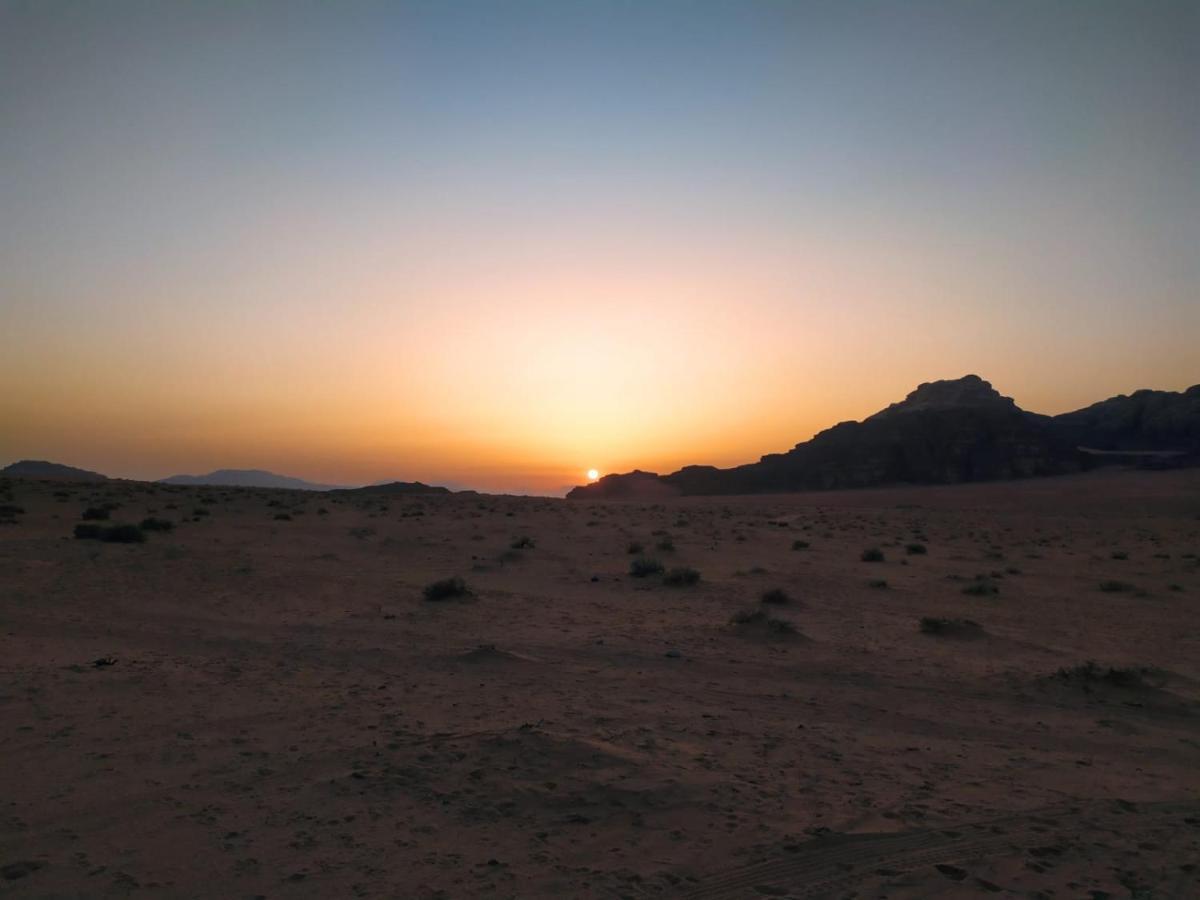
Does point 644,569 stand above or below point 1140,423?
below

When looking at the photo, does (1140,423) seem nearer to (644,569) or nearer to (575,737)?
(644,569)

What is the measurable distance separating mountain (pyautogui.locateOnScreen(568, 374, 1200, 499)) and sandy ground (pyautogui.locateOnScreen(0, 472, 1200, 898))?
276 ft

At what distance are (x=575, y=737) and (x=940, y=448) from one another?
4285 inches

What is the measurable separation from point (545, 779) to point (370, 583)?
12.1 m

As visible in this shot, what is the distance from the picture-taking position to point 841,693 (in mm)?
10812

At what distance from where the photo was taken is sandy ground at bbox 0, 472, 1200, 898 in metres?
5.95

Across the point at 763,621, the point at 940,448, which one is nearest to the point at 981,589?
the point at 763,621

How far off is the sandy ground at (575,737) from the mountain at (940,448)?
84.1 m

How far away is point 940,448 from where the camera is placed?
10669 centimetres

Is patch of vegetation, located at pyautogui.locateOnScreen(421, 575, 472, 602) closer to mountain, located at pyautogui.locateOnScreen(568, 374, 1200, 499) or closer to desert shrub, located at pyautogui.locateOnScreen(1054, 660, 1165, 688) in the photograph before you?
desert shrub, located at pyautogui.locateOnScreen(1054, 660, 1165, 688)

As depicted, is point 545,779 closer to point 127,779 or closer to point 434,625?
point 127,779

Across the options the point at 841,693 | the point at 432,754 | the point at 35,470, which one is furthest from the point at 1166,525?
the point at 35,470

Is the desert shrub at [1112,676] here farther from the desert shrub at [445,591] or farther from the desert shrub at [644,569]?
the desert shrub at [445,591]

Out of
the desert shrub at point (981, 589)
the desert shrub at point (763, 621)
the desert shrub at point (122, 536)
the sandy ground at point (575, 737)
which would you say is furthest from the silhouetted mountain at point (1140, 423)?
the desert shrub at point (122, 536)
